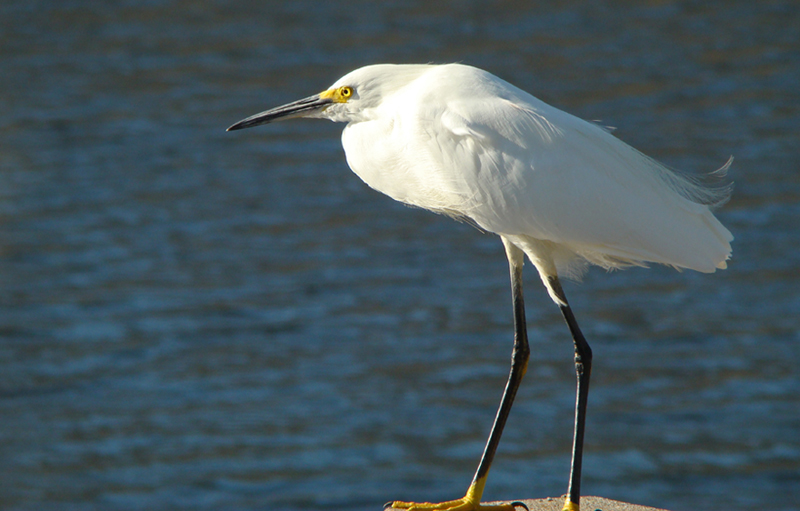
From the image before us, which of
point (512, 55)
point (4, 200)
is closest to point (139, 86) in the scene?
point (4, 200)

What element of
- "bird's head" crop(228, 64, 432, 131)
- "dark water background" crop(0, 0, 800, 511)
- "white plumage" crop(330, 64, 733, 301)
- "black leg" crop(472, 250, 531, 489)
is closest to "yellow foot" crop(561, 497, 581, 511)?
"black leg" crop(472, 250, 531, 489)

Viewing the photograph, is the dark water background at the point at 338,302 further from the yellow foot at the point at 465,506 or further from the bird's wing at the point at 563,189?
the bird's wing at the point at 563,189

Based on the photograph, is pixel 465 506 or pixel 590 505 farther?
pixel 590 505

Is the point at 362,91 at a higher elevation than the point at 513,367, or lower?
higher

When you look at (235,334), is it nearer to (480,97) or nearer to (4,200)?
(4,200)

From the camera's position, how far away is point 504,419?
3.73 m

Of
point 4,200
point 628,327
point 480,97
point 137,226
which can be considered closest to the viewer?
point 480,97

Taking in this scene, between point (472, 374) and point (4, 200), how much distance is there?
588cm

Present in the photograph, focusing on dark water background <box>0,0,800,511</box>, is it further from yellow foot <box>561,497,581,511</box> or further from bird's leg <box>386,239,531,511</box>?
yellow foot <box>561,497,581,511</box>

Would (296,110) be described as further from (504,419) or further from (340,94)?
(504,419)

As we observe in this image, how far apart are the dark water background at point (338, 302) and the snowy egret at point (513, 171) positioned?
132 inches

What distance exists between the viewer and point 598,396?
7.38 metres

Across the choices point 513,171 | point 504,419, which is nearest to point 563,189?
point 513,171

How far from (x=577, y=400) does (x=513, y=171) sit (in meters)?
0.90
